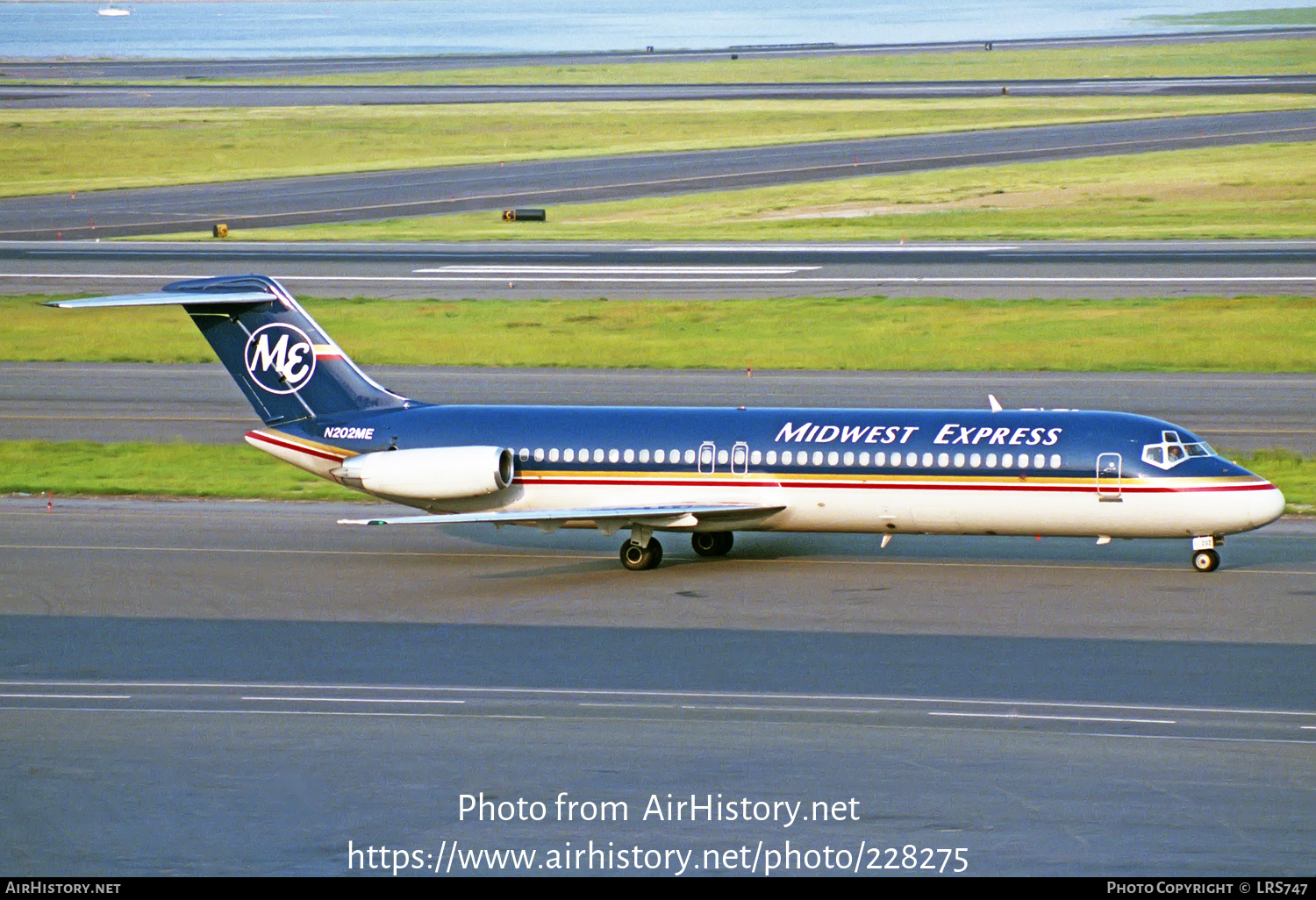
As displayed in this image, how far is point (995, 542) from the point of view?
37.7 m

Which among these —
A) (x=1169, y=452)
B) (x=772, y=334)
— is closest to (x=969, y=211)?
(x=772, y=334)

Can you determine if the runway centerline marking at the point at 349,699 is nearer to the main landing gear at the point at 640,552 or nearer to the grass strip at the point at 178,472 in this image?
the main landing gear at the point at 640,552

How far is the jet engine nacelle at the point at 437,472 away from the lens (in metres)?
35.0

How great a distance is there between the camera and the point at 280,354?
3709 centimetres

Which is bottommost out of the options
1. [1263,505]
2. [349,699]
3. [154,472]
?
[349,699]

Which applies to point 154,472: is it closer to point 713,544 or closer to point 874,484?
point 713,544

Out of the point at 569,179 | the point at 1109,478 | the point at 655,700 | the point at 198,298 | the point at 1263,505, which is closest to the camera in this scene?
the point at 655,700

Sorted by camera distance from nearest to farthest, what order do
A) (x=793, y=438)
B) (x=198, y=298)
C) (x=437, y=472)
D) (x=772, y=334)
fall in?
(x=793, y=438)
(x=437, y=472)
(x=198, y=298)
(x=772, y=334)

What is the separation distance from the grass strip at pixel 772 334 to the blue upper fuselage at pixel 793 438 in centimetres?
2387

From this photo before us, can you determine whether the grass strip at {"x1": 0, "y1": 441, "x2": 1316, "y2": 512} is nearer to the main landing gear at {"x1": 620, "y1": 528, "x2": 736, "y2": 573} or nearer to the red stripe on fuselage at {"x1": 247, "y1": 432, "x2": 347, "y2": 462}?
the red stripe on fuselage at {"x1": 247, "y1": 432, "x2": 347, "y2": 462}

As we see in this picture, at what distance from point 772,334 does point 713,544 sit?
2874 centimetres

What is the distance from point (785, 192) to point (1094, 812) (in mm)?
82753

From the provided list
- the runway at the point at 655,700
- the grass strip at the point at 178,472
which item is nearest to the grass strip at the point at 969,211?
the grass strip at the point at 178,472
